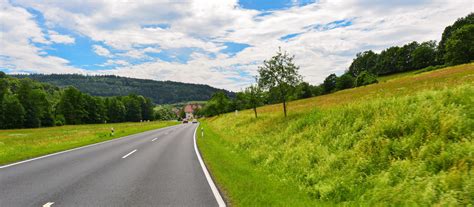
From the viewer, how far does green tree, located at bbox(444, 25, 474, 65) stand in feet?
188

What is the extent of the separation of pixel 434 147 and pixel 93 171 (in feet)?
31.2

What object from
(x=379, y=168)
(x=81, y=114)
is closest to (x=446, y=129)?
(x=379, y=168)

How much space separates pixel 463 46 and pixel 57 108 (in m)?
102

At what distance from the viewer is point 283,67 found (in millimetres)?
24266

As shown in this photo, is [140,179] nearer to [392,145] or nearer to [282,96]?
[392,145]

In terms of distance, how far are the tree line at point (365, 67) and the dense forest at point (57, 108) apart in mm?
38223

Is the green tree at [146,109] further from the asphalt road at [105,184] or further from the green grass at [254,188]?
the green grass at [254,188]

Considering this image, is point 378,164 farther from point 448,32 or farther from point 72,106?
point 72,106

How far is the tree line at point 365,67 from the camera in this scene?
80.6ft

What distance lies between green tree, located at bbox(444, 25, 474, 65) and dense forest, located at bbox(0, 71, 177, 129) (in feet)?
301

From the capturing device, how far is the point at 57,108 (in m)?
92.3

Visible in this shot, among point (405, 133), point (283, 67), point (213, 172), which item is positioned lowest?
point (213, 172)

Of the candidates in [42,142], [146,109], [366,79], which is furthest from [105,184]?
[146,109]

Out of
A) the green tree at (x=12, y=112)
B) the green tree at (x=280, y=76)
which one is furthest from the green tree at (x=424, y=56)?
the green tree at (x=12, y=112)
